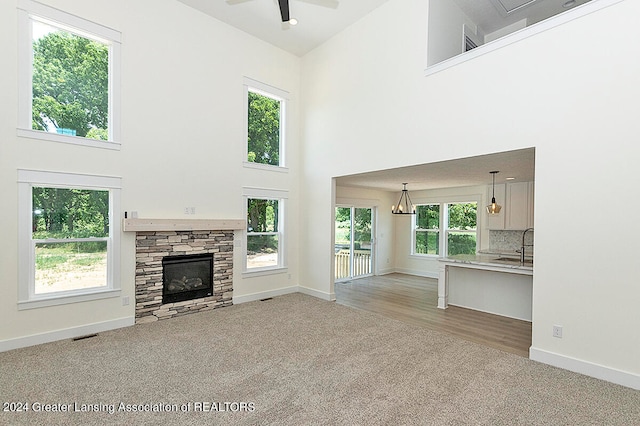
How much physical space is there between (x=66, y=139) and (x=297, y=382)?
4198 millimetres

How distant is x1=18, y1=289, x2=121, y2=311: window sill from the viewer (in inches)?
150

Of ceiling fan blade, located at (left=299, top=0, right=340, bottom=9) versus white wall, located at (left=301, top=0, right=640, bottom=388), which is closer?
white wall, located at (left=301, top=0, right=640, bottom=388)

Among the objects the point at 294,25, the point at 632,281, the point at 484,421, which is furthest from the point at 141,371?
the point at 294,25

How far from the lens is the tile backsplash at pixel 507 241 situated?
6.75 meters

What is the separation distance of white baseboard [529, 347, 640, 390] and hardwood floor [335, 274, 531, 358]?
6.9 inches

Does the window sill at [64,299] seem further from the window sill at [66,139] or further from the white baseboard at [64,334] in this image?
the window sill at [66,139]

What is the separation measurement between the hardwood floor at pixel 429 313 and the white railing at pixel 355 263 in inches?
15.8

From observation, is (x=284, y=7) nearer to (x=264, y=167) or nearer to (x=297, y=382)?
(x=264, y=167)

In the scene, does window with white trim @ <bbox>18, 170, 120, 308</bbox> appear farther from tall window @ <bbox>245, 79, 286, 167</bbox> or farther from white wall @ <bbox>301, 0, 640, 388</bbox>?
white wall @ <bbox>301, 0, 640, 388</bbox>

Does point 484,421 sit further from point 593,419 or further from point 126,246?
point 126,246

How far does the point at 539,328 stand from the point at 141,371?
429 cm

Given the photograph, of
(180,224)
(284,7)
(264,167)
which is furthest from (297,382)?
(284,7)

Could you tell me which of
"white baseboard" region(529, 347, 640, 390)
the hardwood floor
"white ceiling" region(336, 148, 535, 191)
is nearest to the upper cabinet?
"white ceiling" region(336, 148, 535, 191)

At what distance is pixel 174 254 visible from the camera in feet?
16.6
